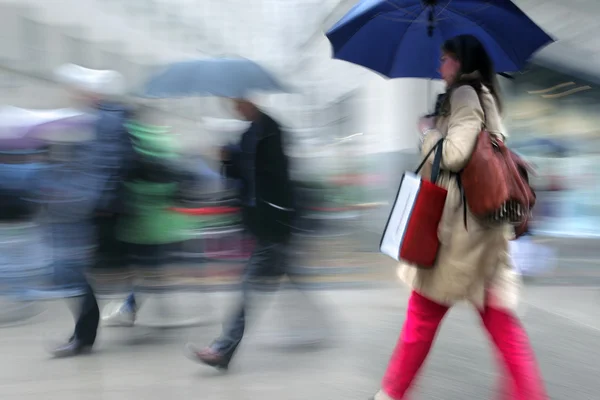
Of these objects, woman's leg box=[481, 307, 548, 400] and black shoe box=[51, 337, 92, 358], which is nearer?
woman's leg box=[481, 307, 548, 400]

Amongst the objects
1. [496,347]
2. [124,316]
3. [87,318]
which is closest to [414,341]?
[496,347]

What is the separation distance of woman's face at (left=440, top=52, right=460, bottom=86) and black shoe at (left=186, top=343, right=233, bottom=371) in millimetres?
1978

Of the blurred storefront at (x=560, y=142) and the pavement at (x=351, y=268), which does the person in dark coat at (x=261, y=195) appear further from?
the blurred storefront at (x=560, y=142)

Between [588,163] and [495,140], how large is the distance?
515 cm

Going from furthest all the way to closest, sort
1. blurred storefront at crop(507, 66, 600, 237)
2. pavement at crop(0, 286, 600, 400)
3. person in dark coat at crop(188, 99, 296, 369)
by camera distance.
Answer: blurred storefront at crop(507, 66, 600, 237) → person in dark coat at crop(188, 99, 296, 369) → pavement at crop(0, 286, 600, 400)

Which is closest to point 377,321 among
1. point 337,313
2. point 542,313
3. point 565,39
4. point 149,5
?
point 337,313

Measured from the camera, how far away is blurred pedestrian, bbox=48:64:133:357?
422 centimetres

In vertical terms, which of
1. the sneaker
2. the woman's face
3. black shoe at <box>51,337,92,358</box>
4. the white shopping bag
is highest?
the woman's face

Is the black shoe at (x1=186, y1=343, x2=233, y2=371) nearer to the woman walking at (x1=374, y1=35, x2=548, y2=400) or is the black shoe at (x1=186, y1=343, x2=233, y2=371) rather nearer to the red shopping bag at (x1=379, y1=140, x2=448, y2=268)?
the woman walking at (x1=374, y1=35, x2=548, y2=400)

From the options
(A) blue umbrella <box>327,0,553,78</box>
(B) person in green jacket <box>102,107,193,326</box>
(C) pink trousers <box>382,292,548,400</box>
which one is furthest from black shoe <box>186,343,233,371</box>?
(A) blue umbrella <box>327,0,553,78</box>

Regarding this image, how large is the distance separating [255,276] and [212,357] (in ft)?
1.69

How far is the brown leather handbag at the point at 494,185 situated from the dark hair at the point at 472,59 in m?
0.27

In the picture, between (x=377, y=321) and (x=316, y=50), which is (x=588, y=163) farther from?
(x=316, y=50)

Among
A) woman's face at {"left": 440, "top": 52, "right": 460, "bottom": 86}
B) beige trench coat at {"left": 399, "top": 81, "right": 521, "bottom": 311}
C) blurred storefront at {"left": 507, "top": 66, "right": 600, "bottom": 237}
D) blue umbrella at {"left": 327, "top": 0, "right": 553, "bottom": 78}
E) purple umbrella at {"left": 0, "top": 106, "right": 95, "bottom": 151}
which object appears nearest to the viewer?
beige trench coat at {"left": 399, "top": 81, "right": 521, "bottom": 311}
